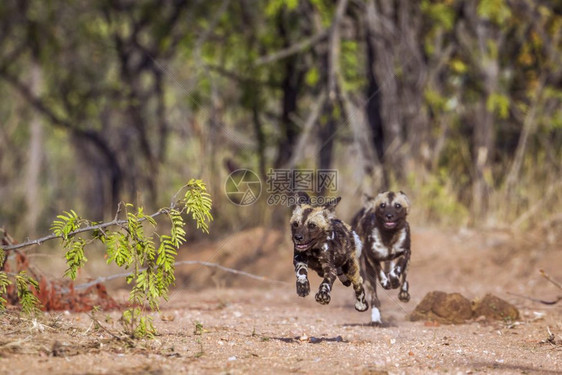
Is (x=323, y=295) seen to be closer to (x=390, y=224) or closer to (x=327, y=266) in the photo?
(x=327, y=266)

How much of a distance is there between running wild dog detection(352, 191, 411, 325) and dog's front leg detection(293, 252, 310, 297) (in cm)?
106

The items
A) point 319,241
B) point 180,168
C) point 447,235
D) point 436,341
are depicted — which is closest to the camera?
point 319,241

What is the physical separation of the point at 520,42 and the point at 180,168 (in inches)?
286

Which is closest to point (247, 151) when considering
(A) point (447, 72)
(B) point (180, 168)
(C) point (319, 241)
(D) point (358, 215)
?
(B) point (180, 168)

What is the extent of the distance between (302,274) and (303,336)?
1712mm

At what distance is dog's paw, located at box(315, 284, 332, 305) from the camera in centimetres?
496

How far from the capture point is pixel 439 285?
11.4m

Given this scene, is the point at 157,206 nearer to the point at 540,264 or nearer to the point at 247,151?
the point at 247,151

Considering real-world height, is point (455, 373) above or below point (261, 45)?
below

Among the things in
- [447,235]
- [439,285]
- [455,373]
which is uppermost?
[447,235]
